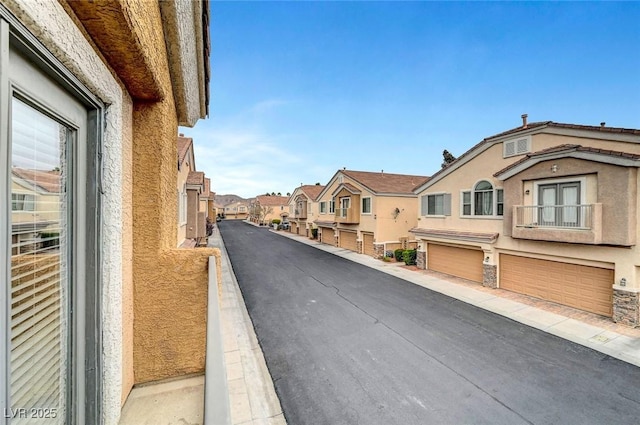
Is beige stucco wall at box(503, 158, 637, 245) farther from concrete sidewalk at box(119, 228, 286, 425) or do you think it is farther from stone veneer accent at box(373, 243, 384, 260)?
concrete sidewalk at box(119, 228, 286, 425)

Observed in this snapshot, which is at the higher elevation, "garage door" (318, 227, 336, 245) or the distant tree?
the distant tree

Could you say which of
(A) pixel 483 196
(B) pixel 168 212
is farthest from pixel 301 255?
(B) pixel 168 212

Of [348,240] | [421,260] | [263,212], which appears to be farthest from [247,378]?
[263,212]

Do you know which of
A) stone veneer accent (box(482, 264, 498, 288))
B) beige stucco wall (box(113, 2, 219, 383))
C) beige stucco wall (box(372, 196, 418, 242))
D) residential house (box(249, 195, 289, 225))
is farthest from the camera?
residential house (box(249, 195, 289, 225))

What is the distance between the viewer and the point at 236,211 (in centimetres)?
9588

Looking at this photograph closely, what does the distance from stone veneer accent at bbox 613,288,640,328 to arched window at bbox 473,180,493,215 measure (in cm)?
540

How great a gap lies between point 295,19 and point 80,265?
888 inches

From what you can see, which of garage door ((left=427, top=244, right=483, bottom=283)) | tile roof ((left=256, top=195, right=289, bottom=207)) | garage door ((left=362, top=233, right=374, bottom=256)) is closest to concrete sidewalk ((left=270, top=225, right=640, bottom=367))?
garage door ((left=427, top=244, right=483, bottom=283))

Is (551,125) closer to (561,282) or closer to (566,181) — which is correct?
(566,181)

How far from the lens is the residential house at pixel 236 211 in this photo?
308 ft

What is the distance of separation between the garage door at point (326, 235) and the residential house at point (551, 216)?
1439cm

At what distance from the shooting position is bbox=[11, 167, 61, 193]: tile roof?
3.54 ft

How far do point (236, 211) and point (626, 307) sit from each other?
316 feet

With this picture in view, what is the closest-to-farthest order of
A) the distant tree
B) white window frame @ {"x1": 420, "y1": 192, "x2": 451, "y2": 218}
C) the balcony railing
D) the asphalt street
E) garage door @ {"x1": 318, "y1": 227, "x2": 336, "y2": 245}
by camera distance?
the asphalt street → the balcony railing → white window frame @ {"x1": 420, "y1": 192, "x2": 451, "y2": 218} → garage door @ {"x1": 318, "y1": 227, "x2": 336, "y2": 245} → the distant tree
